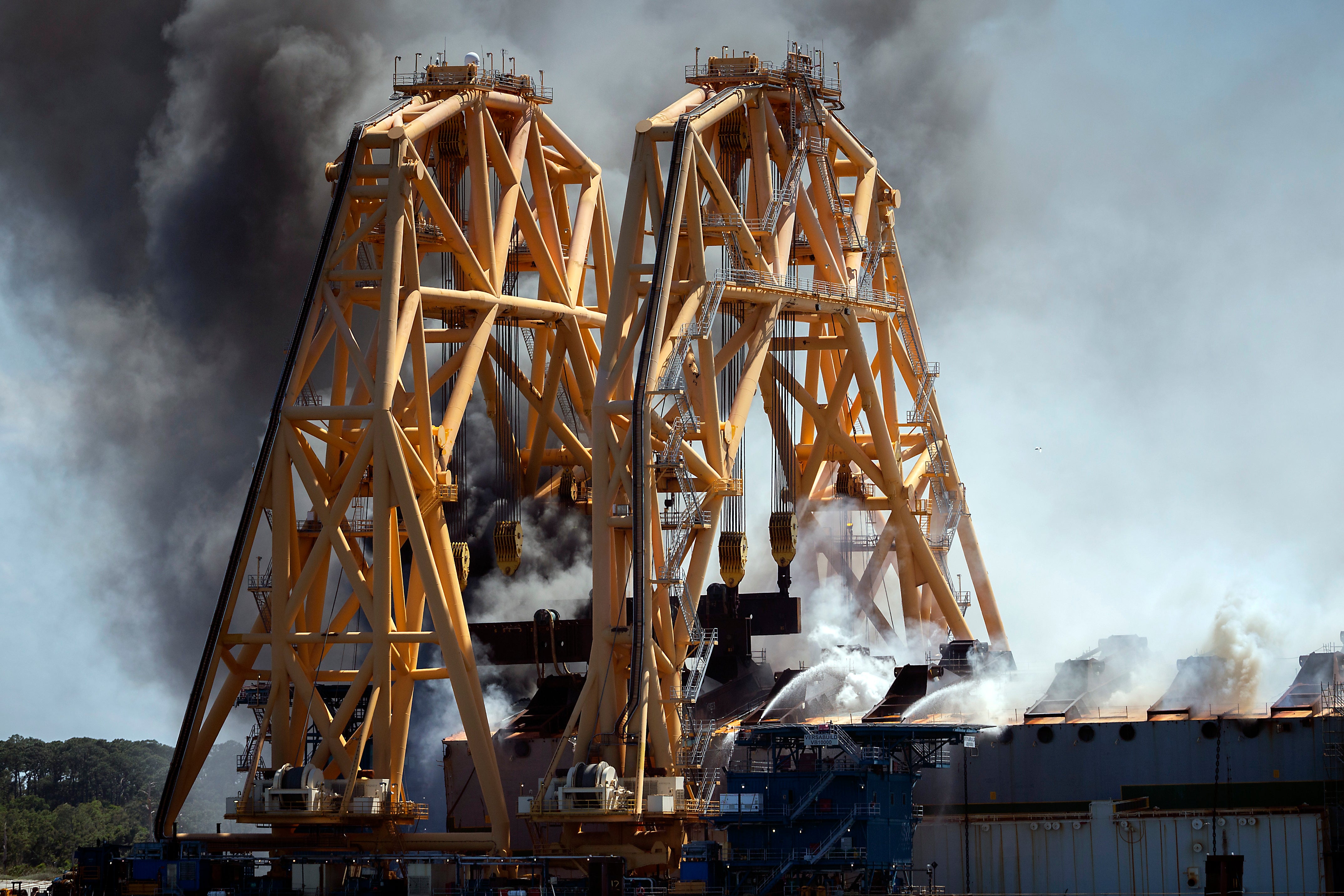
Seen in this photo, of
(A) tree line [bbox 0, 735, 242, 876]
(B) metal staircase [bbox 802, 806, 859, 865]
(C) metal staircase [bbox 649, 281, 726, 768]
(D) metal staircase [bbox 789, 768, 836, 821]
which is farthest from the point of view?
(A) tree line [bbox 0, 735, 242, 876]

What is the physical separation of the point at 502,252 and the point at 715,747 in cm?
2005

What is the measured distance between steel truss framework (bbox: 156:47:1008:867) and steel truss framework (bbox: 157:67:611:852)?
0.42ft

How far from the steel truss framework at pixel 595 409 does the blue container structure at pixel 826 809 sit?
2631mm

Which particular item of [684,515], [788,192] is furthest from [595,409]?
[788,192]

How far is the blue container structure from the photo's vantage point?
185ft

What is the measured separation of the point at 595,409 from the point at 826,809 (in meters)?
15.1

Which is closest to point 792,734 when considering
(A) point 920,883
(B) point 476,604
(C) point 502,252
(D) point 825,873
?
(D) point 825,873

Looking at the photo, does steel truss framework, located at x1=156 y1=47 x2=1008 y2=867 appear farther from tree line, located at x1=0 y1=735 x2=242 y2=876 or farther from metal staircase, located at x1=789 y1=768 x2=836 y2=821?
tree line, located at x1=0 y1=735 x2=242 y2=876

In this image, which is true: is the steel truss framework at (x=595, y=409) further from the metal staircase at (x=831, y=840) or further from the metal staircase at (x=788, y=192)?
the metal staircase at (x=831, y=840)

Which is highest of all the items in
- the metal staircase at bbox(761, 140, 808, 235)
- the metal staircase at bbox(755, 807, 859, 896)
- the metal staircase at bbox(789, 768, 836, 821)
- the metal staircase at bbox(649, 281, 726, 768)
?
the metal staircase at bbox(761, 140, 808, 235)

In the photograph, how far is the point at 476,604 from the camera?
8194cm

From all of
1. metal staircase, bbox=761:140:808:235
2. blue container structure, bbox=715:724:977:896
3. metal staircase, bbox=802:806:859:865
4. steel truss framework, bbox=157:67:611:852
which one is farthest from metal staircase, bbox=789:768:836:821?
metal staircase, bbox=761:140:808:235

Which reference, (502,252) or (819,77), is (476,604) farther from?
(819,77)

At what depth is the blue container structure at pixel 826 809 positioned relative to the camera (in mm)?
56250
